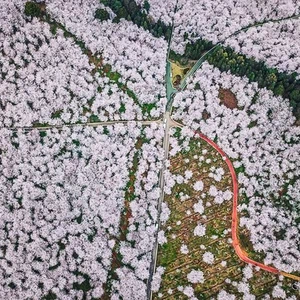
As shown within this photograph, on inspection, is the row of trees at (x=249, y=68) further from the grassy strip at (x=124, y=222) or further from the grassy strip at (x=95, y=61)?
the grassy strip at (x=124, y=222)

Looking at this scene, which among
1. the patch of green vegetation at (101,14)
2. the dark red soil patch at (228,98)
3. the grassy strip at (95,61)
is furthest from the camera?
the patch of green vegetation at (101,14)

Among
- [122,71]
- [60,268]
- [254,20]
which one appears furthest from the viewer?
[254,20]

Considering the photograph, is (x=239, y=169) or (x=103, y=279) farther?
(x=239, y=169)

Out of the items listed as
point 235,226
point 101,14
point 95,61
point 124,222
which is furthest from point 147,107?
point 235,226

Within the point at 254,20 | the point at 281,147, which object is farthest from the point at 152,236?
the point at 254,20

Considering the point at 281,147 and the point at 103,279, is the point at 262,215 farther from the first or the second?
the point at 103,279

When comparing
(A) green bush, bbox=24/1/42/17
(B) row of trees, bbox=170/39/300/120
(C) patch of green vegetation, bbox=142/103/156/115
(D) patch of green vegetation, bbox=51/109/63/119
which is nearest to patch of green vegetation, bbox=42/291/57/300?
(D) patch of green vegetation, bbox=51/109/63/119

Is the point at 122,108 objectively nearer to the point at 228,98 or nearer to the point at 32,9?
the point at 228,98

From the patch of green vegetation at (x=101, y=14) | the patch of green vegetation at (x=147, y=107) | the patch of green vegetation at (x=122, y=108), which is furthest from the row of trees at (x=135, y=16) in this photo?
the patch of green vegetation at (x=122, y=108)
